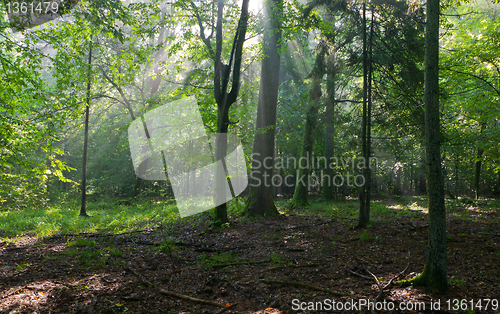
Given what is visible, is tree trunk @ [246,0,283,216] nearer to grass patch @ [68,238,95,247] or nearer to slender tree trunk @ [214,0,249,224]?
slender tree trunk @ [214,0,249,224]

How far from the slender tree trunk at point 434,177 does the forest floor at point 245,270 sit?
267 mm

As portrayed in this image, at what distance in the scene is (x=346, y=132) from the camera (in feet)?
30.0

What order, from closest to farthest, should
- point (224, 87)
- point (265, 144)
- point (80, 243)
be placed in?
point (80, 243) < point (224, 87) < point (265, 144)

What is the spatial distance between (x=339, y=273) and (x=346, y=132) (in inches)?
206

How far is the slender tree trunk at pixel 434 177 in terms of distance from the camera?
13.0 feet

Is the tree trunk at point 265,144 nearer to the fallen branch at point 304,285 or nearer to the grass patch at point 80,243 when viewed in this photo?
the grass patch at point 80,243

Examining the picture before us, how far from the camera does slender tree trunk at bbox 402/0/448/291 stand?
397 centimetres

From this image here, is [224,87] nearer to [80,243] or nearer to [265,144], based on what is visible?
[265,144]

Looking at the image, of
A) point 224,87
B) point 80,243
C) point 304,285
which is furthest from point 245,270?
point 224,87

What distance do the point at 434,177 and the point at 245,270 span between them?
366 centimetres

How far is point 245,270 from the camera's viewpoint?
5512mm

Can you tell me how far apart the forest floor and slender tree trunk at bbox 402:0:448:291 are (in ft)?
0.88

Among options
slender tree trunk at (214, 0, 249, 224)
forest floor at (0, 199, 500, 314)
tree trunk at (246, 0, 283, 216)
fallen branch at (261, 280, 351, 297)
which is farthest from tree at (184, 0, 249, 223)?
fallen branch at (261, 280, 351, 297)

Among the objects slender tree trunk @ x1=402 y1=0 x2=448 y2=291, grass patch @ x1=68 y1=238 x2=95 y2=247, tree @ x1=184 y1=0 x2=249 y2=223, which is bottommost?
grass patch @ x1=68 y1=238 x2=95 y2=247
